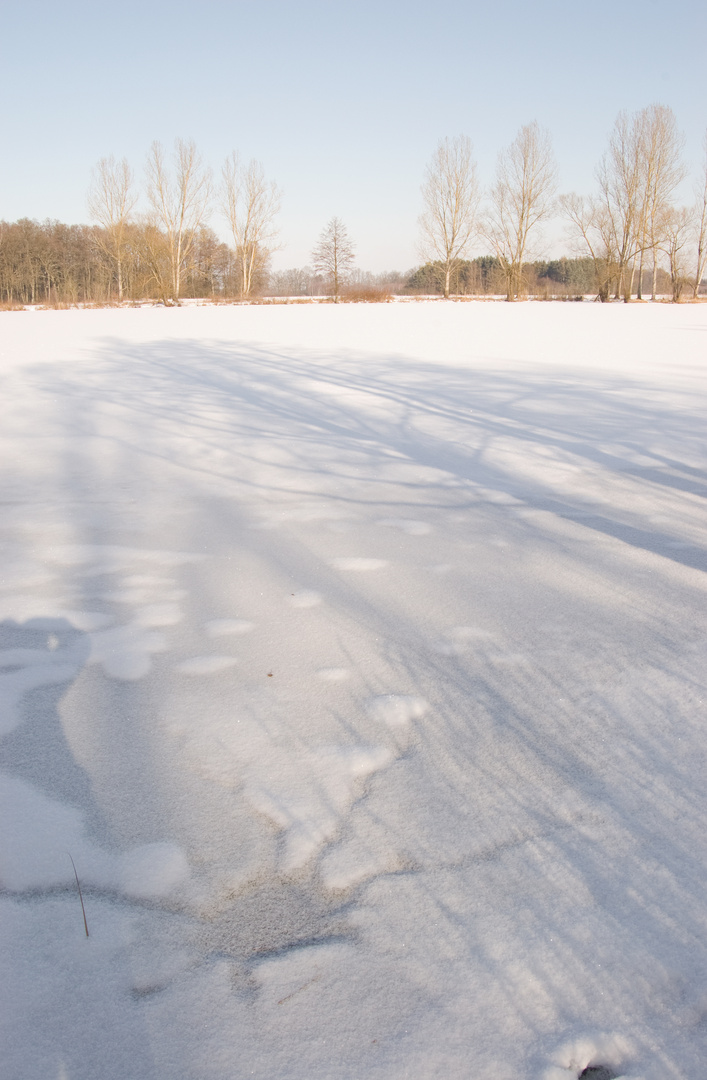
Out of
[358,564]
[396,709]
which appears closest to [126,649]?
[396,709]

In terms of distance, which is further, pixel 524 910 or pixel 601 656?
pixel 601 656

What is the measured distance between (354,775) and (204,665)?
0.66m

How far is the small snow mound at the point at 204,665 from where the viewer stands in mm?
2031

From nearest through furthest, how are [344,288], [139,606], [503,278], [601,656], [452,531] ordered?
[601,656] < [139,606] < [452,531] < [503,278] < [344,288]

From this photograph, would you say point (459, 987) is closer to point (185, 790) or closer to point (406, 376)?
point (185, 790)

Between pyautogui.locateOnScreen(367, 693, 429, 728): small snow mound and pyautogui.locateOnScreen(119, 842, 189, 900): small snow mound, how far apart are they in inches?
24.3

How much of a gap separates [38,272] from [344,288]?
22.4 meters

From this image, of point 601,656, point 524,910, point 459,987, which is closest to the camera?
point 459,987

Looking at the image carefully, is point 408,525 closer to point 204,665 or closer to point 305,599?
point 305,599

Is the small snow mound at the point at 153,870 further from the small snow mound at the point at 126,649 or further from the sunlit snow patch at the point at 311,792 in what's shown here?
the small snow mound at the point at 126,649

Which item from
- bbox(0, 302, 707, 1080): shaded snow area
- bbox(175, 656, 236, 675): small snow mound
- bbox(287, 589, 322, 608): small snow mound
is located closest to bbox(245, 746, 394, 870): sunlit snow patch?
bbox(0, 302, 707, 1080): shaded snow area

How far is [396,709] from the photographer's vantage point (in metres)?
1.85

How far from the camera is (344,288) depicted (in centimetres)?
3700

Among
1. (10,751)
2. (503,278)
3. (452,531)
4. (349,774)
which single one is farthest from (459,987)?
(503,278)
